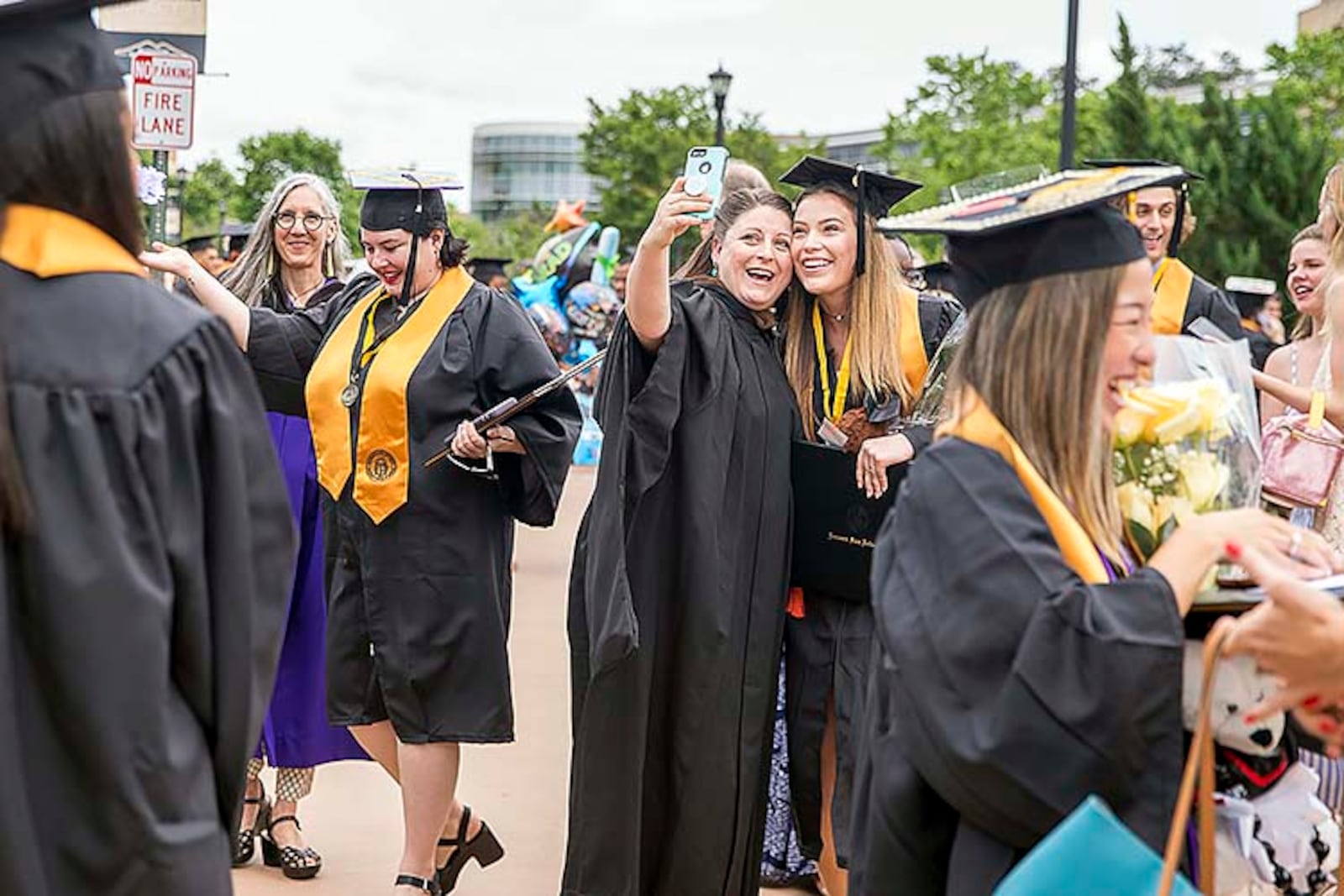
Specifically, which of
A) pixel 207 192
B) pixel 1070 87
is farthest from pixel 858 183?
pixel 207 192

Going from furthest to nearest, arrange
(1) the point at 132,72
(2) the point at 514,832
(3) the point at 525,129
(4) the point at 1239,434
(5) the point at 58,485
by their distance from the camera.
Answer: (3) the point at 525,129 → (1) the point at 132,72 → (2) the point at 514,832 → (4) the point at 1239,434 → (5) the point at 58,485

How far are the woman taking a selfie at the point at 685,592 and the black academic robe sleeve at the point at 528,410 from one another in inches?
14.6

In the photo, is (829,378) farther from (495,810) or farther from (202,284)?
(495,810)

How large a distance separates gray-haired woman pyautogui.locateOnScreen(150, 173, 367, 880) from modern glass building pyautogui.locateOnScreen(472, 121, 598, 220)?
133060 mm

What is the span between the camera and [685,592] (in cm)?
521

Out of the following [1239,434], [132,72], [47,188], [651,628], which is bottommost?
[651,628]

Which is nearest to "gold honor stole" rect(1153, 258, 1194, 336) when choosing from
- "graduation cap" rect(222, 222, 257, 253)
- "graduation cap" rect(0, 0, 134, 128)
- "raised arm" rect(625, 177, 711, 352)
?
"raised arm" rect(625, 177, 711, 352)

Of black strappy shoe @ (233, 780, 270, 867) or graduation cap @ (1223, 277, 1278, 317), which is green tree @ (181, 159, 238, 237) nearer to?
graduation cap @ (1223, 277, 1278, 317)

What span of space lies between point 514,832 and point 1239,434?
13.9 ft

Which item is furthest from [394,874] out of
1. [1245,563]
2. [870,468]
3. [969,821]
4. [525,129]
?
[525,129]

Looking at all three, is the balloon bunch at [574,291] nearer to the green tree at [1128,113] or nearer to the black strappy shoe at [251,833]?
the green tree at [1128,113]

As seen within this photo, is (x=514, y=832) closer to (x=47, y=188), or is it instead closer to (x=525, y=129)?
(x=47, y=188)

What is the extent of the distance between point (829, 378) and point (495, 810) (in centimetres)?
256

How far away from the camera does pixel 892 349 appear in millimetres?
5387
